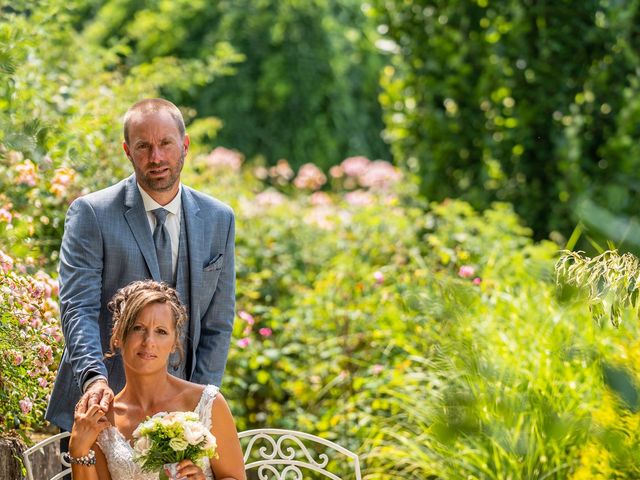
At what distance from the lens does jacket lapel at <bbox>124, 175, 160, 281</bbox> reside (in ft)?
9.36

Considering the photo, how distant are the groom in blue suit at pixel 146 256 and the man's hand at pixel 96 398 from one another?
6 centimetres

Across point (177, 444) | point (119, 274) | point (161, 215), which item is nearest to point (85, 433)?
point (177, 444)

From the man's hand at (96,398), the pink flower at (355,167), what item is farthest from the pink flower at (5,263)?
the pink flower at (355,167)

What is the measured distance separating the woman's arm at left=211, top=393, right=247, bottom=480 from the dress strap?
10mm

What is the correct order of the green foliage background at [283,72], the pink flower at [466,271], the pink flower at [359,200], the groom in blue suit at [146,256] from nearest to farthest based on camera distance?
1. the groom in blue suit at [146,256]
2. the pink flower at [466,271]
3. the pink flower at [359,200]
4. the green foliage background at [283,72]

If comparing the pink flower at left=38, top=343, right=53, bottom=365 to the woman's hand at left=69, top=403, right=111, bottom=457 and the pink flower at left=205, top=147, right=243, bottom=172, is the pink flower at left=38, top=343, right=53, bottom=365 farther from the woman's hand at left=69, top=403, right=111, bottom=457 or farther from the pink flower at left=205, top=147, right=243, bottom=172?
the pink flower at left=205, top=147, right=243, bottom=172

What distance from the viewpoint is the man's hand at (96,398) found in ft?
8.27

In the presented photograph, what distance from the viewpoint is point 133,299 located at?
8.70 ft

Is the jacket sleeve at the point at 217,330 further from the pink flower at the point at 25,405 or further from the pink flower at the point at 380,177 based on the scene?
the pink flower at the point at 380,177

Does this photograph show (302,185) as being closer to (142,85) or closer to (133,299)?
(142,85)

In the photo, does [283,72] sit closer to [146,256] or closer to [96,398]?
[146,256]

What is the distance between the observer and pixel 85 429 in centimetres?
251

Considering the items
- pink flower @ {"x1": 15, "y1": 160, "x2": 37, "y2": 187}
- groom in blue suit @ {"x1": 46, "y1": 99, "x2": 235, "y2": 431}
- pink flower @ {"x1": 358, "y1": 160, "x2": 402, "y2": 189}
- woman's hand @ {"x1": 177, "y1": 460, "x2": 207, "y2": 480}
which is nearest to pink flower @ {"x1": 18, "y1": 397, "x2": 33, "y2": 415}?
groom in blue suit @ {"x1": 46, "y1": 99, "x2": 235, "y2": 431}

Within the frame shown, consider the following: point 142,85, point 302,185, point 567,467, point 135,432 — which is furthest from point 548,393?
point 302,185
